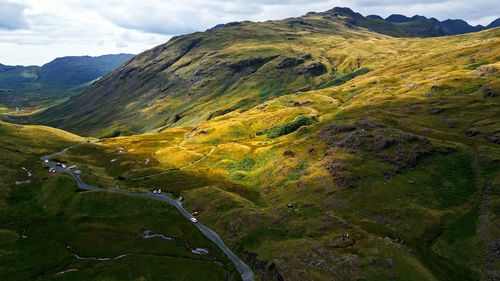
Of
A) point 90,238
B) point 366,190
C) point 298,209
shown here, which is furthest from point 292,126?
point 90,238

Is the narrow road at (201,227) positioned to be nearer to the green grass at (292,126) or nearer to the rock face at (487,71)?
the green grass at (292,126)

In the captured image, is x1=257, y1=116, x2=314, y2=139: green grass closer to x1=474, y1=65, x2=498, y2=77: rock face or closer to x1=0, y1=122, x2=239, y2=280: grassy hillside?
x1=0, y1=122, x2=239, y2=280: grassy hillside

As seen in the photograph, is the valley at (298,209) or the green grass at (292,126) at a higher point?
the green grass at (292,126)

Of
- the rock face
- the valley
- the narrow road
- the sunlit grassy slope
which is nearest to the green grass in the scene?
the sunlit grassy slope

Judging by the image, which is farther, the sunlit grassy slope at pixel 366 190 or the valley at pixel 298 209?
the valley at pixel 298 209

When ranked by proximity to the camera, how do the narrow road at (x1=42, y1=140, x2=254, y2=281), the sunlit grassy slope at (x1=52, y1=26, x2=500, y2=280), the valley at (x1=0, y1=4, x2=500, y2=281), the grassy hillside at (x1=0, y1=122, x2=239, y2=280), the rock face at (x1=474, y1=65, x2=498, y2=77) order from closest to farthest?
1. the sunlit grassy slope at (x1=52, y1=26, x2=500, y2=280)
2. the valley at (x1=0, y1=4, x2=500, y2=281)
3. the narrow road at (x1=42, y1=140, x2=254, y2=281)
4. the grassy hillside at (x1=0, y1=122, x2=239, y2=280)
5. the rock face at (x1=474, y1=65, x2=498, y2=77)

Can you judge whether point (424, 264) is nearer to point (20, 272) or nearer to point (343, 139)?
point (343, 139)

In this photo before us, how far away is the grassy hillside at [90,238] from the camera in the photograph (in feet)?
264

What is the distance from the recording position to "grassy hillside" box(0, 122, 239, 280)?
80375mm

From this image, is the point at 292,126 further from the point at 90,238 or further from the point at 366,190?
the point at 90,238

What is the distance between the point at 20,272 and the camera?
80688mm

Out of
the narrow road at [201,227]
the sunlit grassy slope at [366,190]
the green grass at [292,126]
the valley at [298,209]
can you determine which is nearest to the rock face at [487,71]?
the sunlit grassy slope at [366,190]

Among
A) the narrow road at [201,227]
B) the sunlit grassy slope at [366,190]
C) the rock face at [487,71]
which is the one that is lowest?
the narrow road at [201,227]

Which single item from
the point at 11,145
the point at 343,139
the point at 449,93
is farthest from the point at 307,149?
the point at 11,145
